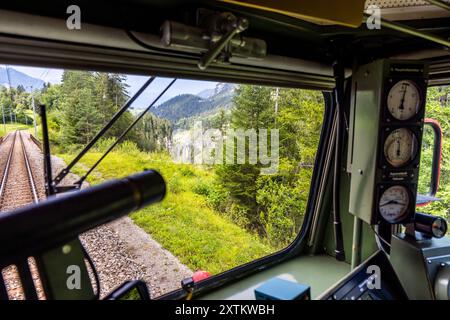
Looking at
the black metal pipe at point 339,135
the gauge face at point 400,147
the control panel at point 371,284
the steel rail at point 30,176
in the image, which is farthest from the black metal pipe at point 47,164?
the gauge face at point 400,147

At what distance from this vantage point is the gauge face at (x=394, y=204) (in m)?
1.44

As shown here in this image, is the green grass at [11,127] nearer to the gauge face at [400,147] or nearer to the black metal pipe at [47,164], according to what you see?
the black metal pipe at [47,164]

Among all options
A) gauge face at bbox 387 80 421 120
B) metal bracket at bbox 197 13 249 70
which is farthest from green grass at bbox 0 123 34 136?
gauge face at bbox 387 80 421 120

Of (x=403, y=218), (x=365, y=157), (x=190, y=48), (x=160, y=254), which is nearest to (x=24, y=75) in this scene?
(x=190, y=48)

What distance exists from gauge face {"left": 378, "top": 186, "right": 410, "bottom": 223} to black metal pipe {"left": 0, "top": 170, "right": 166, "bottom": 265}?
122 cm

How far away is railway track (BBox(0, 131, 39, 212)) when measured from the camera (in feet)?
3.84

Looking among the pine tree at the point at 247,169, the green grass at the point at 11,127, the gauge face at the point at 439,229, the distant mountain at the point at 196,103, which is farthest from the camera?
the pine tree at the point at 247,169

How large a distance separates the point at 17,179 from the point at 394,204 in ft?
5.62

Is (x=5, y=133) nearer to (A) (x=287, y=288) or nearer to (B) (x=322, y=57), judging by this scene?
(A) (x=287, y=288)

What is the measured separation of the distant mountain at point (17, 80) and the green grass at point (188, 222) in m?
0.39

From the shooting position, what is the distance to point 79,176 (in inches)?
42.4

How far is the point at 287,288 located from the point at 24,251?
739 millimetres

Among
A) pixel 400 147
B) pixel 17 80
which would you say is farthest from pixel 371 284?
pixel 17 80

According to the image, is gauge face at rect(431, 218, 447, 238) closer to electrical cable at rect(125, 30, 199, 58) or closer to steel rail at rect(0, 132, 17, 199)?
electrical cable at rect(125, 30, 199, 58)
